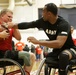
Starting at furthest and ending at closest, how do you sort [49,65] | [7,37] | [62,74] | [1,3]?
[1,3]
[7,37]
[49,65]
[62,74]

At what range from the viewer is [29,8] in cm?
741

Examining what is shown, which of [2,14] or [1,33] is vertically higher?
[2,14]

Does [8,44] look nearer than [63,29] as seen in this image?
No

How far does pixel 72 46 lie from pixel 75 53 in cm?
13

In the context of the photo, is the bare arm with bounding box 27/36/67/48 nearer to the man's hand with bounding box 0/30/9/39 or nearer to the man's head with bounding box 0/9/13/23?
the man's hand with bounding box 0/30/9/39

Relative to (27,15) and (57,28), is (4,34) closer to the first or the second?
(57,28)

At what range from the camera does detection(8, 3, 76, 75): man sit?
2.30 metres

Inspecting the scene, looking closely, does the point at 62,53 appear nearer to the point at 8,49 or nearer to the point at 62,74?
the point at 62,74

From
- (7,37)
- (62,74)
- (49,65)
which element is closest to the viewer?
(62,74)

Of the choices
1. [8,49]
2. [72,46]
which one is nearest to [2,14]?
[8,49]

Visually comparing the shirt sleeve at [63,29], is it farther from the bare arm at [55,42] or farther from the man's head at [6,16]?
the man's head at [6,16]

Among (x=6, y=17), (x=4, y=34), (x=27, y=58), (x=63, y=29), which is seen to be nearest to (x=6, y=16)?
(x=6, y=17)

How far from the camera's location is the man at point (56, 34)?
230 cm

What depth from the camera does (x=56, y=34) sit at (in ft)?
8.20
